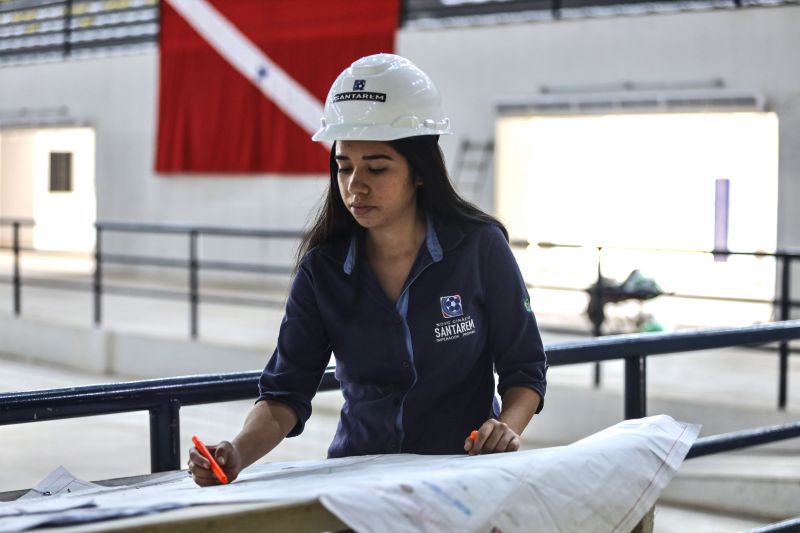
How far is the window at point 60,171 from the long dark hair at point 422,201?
611 inches

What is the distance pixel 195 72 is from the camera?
1219cm

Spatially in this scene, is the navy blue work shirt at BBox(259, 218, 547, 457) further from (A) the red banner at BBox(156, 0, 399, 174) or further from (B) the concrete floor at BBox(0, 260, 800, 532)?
(A) the red banner at BBox(156, 0, 399, 174)

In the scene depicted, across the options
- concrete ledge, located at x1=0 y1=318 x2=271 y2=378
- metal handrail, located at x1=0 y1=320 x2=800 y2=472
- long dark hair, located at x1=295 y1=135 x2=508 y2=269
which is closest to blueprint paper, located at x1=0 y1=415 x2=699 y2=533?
metal handrail, located at x1=0 y1=320 x2=800 y2=472

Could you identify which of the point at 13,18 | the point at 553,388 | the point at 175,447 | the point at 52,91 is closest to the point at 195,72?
the point at 52,91

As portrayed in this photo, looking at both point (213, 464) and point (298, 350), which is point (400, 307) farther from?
point (213, 464)

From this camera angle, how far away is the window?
653 inches

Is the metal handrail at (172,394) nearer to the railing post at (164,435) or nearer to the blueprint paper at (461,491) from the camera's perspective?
the railing post at (164,435)

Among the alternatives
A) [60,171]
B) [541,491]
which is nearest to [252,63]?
[60,171]

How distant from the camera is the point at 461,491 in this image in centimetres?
133

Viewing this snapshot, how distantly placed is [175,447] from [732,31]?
7.45 metres

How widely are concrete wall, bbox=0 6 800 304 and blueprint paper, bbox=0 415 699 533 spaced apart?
22.3ft

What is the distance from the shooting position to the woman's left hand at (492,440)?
1.54 metres

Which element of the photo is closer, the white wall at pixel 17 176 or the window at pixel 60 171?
the window at pixel 60 171

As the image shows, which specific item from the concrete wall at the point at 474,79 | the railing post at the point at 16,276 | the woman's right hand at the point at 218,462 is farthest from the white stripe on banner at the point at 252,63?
the woman's right hand at the point at 218,462
